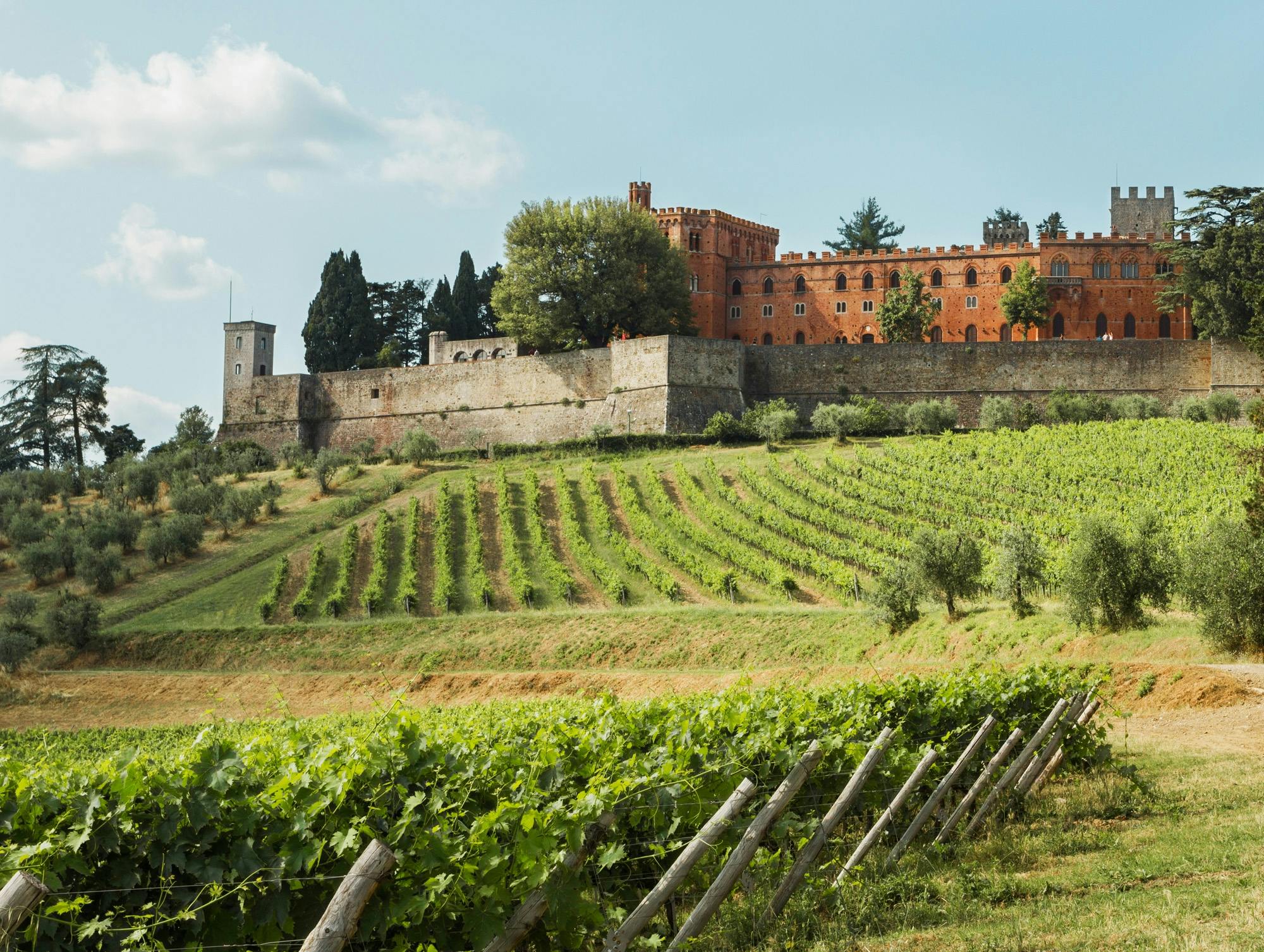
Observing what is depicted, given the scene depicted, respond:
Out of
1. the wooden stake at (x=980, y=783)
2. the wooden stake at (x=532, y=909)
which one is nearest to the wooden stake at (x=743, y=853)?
the wooden stake at (x=532, y=909)

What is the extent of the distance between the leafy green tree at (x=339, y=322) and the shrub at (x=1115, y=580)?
156 ft

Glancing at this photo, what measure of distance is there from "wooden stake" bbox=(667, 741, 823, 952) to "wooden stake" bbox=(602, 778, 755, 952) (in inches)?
5.8

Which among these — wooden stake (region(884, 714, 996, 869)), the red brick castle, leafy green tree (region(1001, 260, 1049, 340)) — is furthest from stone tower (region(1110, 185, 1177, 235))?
wooden stake (region(884, 714, 996, 869))

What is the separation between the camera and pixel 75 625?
108 ft

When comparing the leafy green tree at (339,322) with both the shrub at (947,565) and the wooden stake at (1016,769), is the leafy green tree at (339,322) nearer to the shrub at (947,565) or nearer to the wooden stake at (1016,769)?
the shrub at (947,565)

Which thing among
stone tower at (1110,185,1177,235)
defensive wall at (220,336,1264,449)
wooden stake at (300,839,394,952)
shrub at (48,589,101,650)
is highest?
stone tower at (1110,185,1177,235)

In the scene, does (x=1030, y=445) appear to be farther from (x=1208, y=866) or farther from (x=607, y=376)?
(x=1208, y=866)

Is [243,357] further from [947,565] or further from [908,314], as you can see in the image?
[947,565]

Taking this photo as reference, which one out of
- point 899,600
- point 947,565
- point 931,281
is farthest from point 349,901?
point 931,281

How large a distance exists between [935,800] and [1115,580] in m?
15.0

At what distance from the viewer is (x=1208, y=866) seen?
8.36 meters

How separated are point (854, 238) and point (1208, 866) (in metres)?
73.5

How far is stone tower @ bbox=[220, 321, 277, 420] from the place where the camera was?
60.1 metres

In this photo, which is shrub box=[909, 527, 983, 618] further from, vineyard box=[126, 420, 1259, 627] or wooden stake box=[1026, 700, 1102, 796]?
wooden stake box=[1026, 700, 1102, 796]
